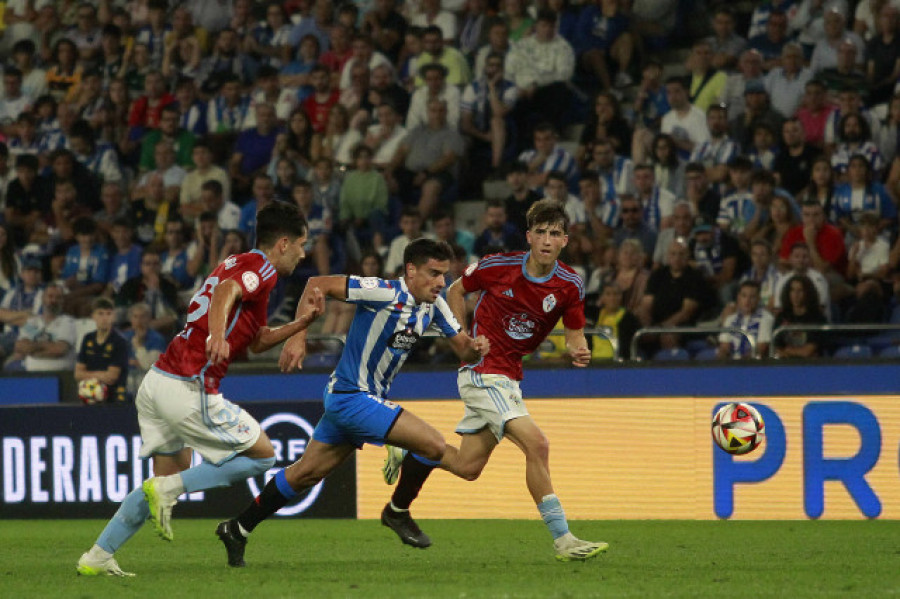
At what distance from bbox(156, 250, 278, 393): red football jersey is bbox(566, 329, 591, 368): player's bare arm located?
1924mm

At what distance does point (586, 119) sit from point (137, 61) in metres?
6.23

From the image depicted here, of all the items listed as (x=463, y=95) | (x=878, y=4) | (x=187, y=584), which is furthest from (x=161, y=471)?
(x=878, y=4)

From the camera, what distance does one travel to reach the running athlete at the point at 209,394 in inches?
297

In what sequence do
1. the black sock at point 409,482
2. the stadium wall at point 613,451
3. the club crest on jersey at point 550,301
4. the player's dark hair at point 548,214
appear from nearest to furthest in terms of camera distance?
the player's dark hair at point 548,214
the club crest on jersey at point 550,301
the black sock at point 409,482
the stadium wall at point 613,451

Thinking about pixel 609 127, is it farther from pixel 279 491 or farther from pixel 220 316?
pixel 220 316

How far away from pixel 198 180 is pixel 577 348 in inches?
361

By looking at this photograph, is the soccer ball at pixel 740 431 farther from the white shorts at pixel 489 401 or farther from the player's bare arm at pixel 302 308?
the player's bare arm at pixel 302 308

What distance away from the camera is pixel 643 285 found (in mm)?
13523

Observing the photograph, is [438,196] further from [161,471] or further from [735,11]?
[161,471]

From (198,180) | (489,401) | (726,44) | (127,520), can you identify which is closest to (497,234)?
(726,44)

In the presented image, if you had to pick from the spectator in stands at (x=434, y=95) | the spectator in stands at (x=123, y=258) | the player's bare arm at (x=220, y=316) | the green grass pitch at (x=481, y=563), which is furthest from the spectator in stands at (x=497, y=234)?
the player's bare arm at (x=220, y=316)

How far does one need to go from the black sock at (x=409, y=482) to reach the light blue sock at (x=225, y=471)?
1.54m

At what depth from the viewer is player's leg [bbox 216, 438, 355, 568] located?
26.8ft

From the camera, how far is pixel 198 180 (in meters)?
17.1
